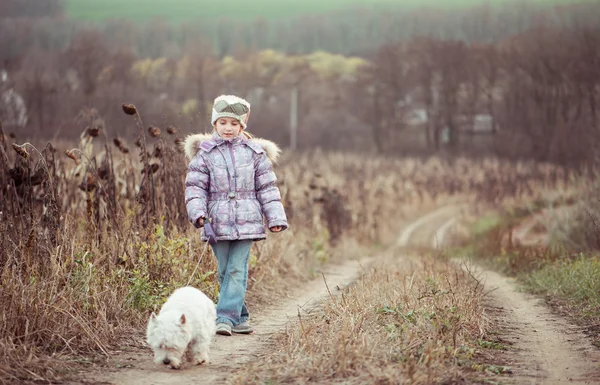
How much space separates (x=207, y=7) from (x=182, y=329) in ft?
169

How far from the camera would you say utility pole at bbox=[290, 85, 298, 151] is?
40875 millimetres

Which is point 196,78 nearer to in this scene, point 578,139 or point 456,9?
point 578,139

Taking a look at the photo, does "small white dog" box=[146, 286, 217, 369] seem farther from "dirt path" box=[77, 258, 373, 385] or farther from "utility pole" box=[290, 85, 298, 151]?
"utility pole" box=[290, 85, 298, 151]

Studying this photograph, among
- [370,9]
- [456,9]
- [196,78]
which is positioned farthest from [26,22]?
[370,9]

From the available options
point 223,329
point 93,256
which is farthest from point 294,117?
point 223,329

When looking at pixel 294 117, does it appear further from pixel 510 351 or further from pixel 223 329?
pixel 510 351

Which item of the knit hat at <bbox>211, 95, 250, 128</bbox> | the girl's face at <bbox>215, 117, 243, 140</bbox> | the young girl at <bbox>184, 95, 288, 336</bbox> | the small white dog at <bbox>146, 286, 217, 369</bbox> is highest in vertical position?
the knit hat at <bbox>211, 95, 250, 128</bbox>

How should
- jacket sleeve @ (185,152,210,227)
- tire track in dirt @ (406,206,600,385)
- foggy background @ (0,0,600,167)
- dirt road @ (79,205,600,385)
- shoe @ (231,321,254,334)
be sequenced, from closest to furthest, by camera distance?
dirt road @ (79,205,600,385), tire track in dirt @ (406,206,600,385), jacket sleeve @ (185,152,210,227), shoe @ (231,321,254,334), foggy background @ (0,0,600,167)

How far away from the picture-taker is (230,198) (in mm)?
5957

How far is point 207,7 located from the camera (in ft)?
177

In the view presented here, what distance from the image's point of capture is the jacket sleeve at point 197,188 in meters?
5.81

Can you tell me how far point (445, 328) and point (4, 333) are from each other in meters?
3.09

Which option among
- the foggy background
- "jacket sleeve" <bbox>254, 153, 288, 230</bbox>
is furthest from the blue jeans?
the foggy background

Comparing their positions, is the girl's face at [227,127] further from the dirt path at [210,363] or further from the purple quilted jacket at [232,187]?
the dirt path at [210,363]
